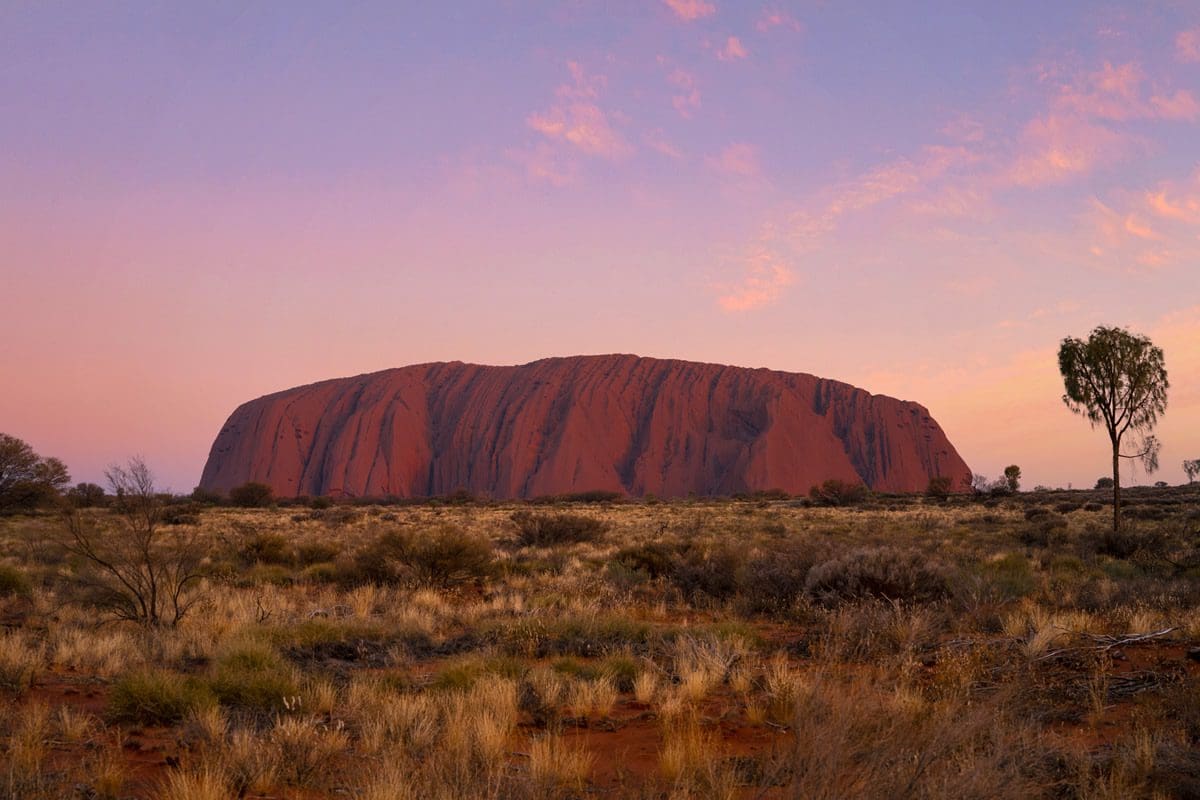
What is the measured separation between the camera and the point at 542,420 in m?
98.2

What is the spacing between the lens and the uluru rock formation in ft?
300

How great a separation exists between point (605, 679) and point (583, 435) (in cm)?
8837

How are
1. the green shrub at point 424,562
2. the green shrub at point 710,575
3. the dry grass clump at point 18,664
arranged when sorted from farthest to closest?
1. the green shrub at point 424,562
2. the green shrub at point 710,575
3. the dry grass clump at point 18,664

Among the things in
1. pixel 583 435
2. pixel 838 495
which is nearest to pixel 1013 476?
pixel 838 495

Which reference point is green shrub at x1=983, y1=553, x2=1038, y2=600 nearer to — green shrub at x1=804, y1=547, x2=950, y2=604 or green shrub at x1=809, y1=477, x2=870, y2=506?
green shrub at x1=804, y1=547, x2=950, y2=604

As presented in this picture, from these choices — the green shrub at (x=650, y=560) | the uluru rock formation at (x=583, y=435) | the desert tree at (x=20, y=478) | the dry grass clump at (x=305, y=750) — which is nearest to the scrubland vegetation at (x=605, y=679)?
the dry grass clump at (x=305, y=750)

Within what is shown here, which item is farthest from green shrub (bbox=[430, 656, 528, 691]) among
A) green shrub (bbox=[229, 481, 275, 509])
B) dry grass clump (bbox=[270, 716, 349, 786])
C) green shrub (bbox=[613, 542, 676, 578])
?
green shrub (bbox=[229, 481, 275, 509])

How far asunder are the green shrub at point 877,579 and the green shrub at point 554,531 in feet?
40.9

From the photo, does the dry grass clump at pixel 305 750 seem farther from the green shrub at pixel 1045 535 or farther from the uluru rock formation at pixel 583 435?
the uluru rock formation at pixel 583 435

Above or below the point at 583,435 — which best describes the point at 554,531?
below

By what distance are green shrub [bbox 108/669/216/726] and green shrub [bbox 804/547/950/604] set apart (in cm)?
766

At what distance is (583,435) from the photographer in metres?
94.7

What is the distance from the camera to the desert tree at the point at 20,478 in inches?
1532

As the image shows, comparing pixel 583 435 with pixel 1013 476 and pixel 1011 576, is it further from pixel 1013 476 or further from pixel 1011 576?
pixel 1011 576
